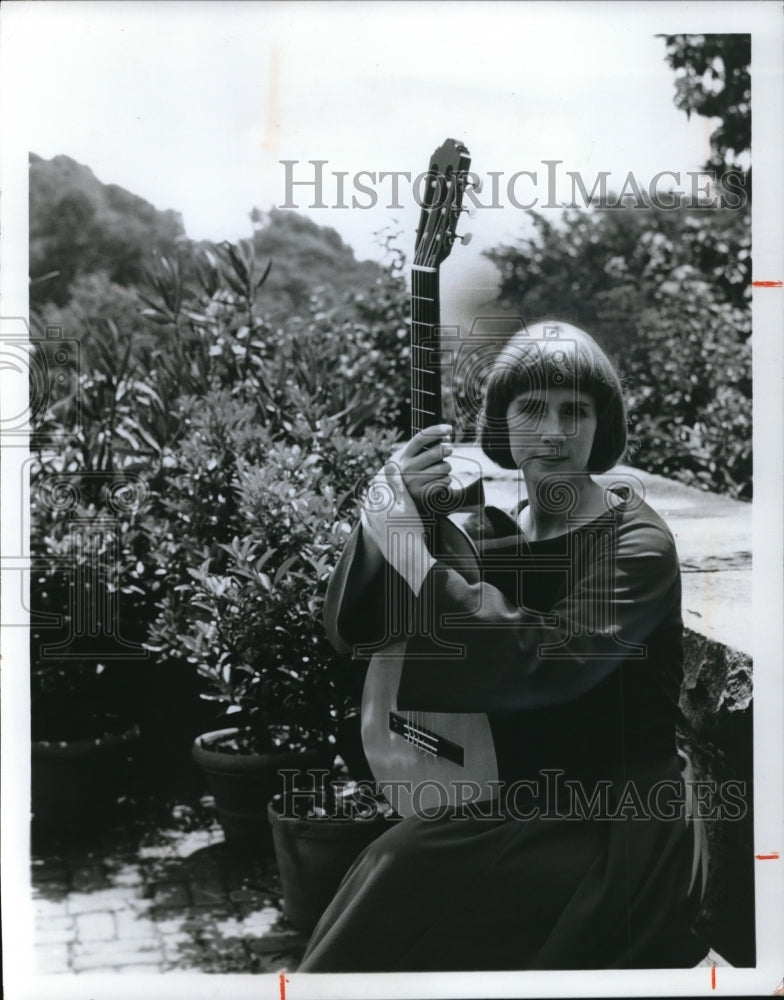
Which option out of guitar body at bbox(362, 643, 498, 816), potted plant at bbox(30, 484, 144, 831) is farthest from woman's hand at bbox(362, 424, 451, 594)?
potted plant at bbox(30, 484, 144, 831)

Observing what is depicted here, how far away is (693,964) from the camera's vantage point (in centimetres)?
338

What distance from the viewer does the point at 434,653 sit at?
10.7 ft

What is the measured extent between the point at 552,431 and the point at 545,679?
67 cm

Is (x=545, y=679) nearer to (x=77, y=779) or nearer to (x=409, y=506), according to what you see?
(x=409, y=506)

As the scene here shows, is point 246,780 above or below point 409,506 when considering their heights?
below

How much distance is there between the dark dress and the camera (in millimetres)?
3209

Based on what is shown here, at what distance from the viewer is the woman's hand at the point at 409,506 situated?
10.6ft

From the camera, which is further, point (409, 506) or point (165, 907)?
point (165, 907)

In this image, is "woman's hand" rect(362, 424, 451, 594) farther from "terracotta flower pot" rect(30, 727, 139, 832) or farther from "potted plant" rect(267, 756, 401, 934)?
"terracotta flower pot" rect(30, 727, 139, 832)

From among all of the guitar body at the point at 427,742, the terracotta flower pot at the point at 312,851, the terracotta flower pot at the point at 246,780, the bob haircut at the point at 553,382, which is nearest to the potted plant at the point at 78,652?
the terracotta flower pot at the point at 246,780

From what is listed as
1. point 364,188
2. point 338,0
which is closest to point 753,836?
point 364,188

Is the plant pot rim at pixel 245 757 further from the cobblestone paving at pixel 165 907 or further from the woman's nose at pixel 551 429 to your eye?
the woman's nose at pixel 551 429

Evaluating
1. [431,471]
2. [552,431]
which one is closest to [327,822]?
[431,471]

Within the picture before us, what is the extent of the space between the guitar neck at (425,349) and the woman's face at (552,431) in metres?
0.23
